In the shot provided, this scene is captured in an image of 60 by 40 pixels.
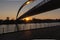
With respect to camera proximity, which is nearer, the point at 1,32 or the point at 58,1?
the point at 58,1

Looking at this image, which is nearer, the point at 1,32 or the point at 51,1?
the point at 51,1

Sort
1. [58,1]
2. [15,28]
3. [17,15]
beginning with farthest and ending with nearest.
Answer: [17,15], [15,28], [58,1]

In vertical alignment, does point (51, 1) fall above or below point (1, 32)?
above

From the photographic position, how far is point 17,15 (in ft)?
87.9

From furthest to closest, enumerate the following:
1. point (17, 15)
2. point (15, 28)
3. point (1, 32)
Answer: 1. point (17, 15)
2. point (15, 28)
3. point (1, 32)

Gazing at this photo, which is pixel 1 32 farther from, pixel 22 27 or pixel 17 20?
pixel 17 20

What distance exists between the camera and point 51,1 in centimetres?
705

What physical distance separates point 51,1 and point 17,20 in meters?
20.4

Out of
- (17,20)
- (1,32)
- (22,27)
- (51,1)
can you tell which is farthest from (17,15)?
(51,1)

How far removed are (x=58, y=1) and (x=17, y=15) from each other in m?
20.2

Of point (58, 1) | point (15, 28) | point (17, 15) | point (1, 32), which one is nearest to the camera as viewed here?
point (58, 1)

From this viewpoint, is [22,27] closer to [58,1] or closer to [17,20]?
[17,20]

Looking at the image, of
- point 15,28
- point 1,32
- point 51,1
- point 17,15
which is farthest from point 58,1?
point 17,15

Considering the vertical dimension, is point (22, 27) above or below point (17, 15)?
below
